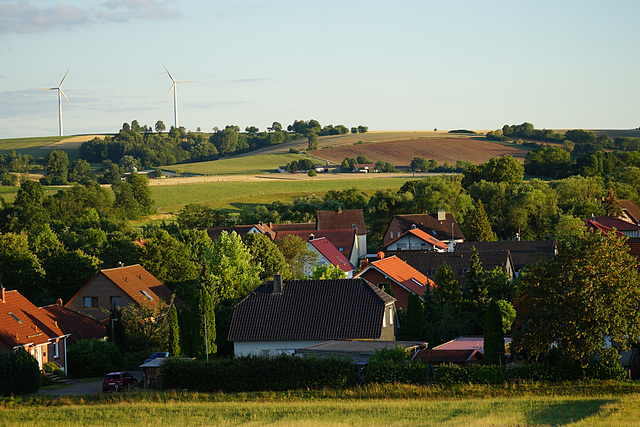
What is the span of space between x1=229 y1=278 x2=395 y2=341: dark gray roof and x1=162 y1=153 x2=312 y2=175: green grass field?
124977mm

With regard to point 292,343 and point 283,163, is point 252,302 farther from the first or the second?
point 283,163

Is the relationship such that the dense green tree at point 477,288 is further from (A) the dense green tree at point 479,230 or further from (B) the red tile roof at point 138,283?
(A) the dense green tree at point 479,230

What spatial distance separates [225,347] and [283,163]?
13695cm

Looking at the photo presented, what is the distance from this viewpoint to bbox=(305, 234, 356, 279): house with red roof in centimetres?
6475

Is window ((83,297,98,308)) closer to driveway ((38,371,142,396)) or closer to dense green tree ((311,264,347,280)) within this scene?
driveway ((38,371,142,396))

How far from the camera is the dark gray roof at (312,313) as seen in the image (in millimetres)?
38250

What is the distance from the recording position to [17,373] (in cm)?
3164

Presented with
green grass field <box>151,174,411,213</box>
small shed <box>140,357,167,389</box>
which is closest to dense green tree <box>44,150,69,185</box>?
green grass field <box>151,174,411,213</box>

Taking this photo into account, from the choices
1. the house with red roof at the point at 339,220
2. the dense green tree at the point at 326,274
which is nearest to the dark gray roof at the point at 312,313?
the dense green tree at the point at 326,274

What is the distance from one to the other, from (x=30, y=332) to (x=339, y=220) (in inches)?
1987

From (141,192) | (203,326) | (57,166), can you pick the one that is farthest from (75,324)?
(57,166)

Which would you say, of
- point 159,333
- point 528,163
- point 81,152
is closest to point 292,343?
point 159,333

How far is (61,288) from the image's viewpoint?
5778 centimetres

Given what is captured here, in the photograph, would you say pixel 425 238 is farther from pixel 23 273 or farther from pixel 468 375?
pixel 468 375
